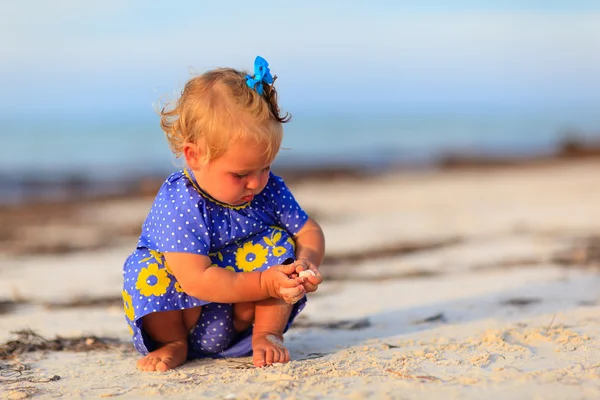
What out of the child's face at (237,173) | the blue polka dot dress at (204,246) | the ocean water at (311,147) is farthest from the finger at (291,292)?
the ocean water at (311,147)

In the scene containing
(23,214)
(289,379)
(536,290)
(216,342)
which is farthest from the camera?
(23,214)

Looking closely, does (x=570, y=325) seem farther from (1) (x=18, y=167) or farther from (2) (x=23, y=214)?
(1) (x=18, y=167)

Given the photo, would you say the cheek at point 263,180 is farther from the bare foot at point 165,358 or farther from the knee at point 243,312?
the bare foot at point 165,358

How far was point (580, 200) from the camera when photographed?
304 inches

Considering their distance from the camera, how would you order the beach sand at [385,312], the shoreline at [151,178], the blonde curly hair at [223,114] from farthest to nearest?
the shoreline at [151,178], the blonde curly hair at [223,114], the beach sand at [385,312]

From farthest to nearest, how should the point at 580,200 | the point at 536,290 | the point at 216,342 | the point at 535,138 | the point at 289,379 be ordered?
the point at 535,138, the point at 580,200, the point at 536,290, the point at 216,342, the point at 289,379

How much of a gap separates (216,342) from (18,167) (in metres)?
15.1

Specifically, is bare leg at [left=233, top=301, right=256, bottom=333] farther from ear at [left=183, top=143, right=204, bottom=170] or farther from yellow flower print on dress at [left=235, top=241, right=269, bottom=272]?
ear at [left=183, top=143, right=204, bottom=170]

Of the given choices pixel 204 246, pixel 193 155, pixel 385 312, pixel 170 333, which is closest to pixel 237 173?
pixel 193 155

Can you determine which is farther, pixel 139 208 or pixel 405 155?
pixel 405 155

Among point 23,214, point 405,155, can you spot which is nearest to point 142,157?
point 405,155

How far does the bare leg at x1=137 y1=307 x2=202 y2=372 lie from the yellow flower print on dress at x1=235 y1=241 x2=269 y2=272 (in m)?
0.23

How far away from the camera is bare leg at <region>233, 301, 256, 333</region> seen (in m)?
2.77

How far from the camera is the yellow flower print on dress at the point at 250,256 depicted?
2.68 meters
